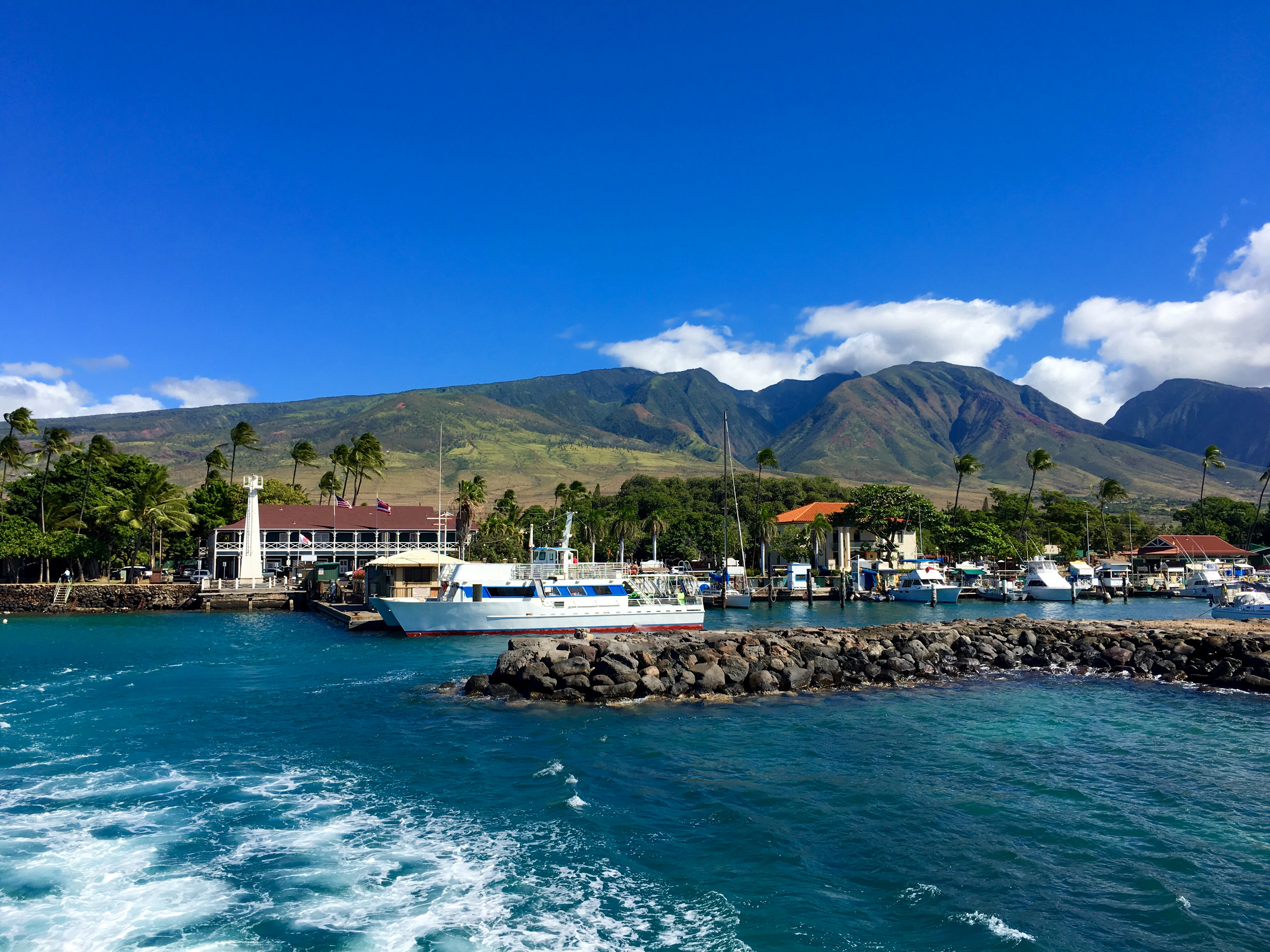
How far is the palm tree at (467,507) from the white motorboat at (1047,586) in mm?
52195

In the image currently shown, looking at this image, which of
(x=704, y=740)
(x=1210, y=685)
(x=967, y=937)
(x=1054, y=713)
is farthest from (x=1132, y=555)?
(x=967, y=937)

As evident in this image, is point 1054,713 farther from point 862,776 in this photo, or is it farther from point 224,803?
point 224,803

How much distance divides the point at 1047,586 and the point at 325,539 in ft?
240

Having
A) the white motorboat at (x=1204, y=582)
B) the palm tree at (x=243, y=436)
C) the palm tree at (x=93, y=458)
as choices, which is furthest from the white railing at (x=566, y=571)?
the palm tree at (x=243, y=436)

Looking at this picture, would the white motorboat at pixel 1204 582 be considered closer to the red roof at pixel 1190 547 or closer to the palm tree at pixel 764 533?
the red roof at pixel 1190 547

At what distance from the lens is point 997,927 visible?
988 centimetres

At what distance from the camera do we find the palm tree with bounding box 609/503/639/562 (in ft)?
299

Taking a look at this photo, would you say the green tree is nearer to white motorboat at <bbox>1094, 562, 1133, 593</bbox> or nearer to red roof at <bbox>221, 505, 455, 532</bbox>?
red roof at <bbox>221, 505, 455, 532</bbox>

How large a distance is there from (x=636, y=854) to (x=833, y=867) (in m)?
3.08

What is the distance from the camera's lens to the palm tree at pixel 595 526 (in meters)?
96.6

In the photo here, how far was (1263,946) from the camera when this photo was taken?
9484 millimetres

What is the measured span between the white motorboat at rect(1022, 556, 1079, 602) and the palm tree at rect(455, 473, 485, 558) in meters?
52.2

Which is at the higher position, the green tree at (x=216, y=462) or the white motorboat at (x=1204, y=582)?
the green tree at (x=216, y=462)

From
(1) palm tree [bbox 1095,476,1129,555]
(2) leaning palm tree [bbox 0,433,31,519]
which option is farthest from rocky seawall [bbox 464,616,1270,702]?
(1) palm tree [bbox 1095,476,1129,555]
